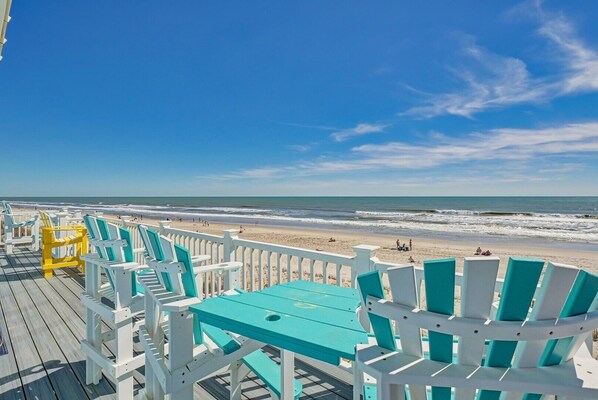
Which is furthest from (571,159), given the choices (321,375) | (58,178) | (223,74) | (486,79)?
(58,178)

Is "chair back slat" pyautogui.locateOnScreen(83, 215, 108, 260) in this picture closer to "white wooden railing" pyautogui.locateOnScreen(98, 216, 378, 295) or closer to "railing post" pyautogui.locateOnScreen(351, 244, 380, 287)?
"white wooden railing" pyautogui.locateOnScreen(98, 216, 378, 295)

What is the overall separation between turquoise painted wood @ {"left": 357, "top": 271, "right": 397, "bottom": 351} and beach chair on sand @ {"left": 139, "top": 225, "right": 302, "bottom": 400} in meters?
0.87

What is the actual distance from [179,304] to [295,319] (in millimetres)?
536

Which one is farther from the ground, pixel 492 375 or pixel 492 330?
pixel 492 330

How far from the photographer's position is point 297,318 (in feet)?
3.81

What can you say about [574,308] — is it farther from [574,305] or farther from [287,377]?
[287,377]

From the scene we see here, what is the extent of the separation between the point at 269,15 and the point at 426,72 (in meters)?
7.33

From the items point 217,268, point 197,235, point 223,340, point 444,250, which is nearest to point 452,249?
point 444,250

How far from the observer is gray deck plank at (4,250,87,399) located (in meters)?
2.14

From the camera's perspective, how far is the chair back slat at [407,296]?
736 mm

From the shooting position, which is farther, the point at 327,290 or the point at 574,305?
the point at 327,290

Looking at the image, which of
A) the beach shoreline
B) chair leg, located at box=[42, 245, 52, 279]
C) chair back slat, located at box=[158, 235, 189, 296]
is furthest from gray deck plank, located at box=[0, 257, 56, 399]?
the beach shoreline

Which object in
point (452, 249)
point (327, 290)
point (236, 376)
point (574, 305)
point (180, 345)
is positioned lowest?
point (452, 249)

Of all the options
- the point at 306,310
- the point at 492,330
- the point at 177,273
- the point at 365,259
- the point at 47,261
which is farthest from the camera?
the point at 47,261
